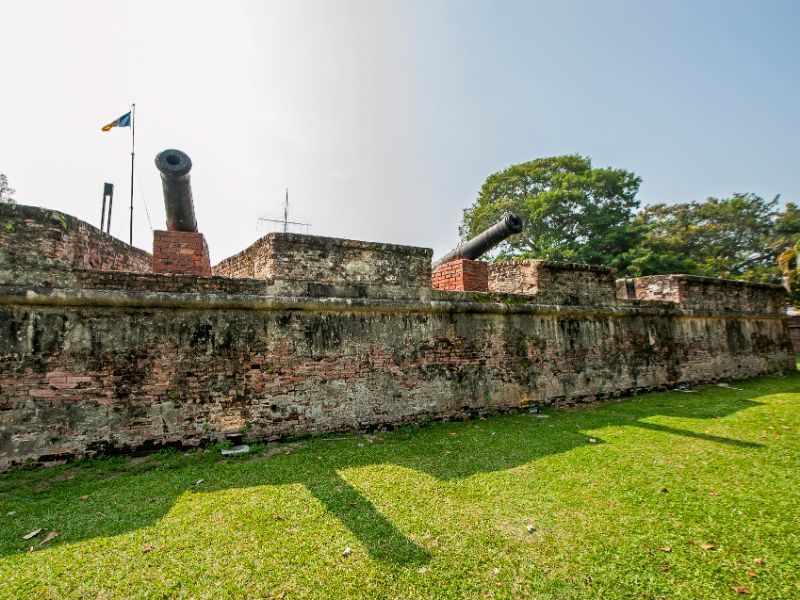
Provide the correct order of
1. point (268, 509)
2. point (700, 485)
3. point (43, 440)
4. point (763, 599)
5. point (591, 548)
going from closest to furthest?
point (763, 599) → point (591, 548) → point (268, 509) → point (700, 485) → point (43, 440)

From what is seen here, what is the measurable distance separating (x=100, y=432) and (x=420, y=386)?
3.88 metres

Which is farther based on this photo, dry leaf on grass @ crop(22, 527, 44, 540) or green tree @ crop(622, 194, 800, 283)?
green tree @ crop(622, 194, 800, 283)

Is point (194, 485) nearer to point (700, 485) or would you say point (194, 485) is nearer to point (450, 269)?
point (700, 485)

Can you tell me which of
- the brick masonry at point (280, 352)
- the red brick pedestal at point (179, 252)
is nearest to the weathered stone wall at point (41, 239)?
the brick masonry at point (280, 352)

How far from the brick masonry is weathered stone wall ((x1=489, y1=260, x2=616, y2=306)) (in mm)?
50

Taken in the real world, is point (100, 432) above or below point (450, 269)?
below

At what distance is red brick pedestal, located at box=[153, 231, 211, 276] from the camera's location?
485cm

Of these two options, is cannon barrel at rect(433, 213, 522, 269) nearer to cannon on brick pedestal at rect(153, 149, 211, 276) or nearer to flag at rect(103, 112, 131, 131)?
cannon on brick pedestal at rect(153, 149, 211, 276)

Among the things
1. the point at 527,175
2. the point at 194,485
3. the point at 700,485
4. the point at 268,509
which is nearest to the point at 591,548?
the point at 700,485

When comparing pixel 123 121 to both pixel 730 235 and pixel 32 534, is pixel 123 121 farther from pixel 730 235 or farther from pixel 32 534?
pixel 730 235

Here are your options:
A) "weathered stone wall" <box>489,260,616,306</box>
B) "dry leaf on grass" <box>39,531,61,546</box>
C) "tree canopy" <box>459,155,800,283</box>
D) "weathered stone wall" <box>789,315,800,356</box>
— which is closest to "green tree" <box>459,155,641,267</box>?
"tree canopy" <box>459,155,800,283</box>

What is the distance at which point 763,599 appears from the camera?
1922 mm

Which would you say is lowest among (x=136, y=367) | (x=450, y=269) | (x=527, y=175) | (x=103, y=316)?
(x=136, y=367)

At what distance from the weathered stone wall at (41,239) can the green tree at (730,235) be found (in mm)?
24620
